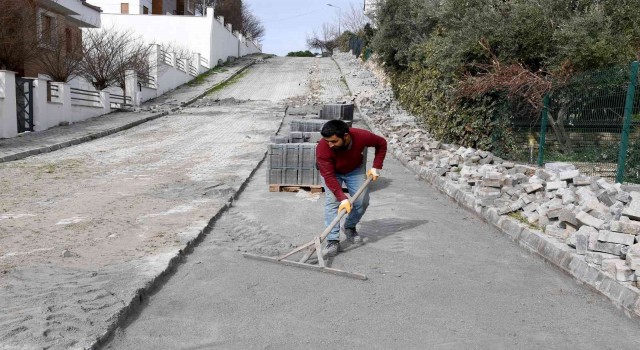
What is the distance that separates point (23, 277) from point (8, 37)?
1551 centimetres

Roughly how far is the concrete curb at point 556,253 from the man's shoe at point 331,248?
2.08 meters

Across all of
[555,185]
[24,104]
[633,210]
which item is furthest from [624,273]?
[24,104]

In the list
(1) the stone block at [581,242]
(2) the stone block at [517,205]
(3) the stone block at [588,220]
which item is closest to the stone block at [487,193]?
(2) the stone block at [517,205]

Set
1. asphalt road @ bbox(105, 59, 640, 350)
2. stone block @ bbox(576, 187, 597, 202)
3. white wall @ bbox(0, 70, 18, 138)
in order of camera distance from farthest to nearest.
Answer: white wall @ bbox(0, 70, 18, 138), stone block @ bbox(576, 187, 597, 202), asphalt road @ bbox(105, 59, 640, 350)

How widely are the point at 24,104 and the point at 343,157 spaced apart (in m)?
13.5

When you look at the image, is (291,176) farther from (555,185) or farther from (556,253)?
(556,253)

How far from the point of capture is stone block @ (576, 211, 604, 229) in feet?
18.2

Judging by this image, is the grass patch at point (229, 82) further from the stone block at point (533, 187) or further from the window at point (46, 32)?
the stone block at point (533, 187)

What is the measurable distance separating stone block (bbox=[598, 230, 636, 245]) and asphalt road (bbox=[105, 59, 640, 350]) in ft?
1.60

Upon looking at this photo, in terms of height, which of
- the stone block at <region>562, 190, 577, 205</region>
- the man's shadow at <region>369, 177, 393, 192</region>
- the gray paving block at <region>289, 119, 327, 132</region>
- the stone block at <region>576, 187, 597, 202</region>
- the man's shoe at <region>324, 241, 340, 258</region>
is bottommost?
the man's shoe at <region>324, 241, 340, 258</region>

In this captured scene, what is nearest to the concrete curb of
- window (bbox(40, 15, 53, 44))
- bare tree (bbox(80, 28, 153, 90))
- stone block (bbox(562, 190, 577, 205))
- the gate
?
stone block (bbox(562, 190, 577, 205))

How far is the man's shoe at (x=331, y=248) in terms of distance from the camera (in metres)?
5.71

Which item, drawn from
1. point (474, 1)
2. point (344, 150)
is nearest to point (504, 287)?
point (344, 150)

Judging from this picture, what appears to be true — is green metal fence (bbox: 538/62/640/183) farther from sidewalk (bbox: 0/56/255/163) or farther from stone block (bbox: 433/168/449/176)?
sidewalk (bbox: 0/56/255/163)
